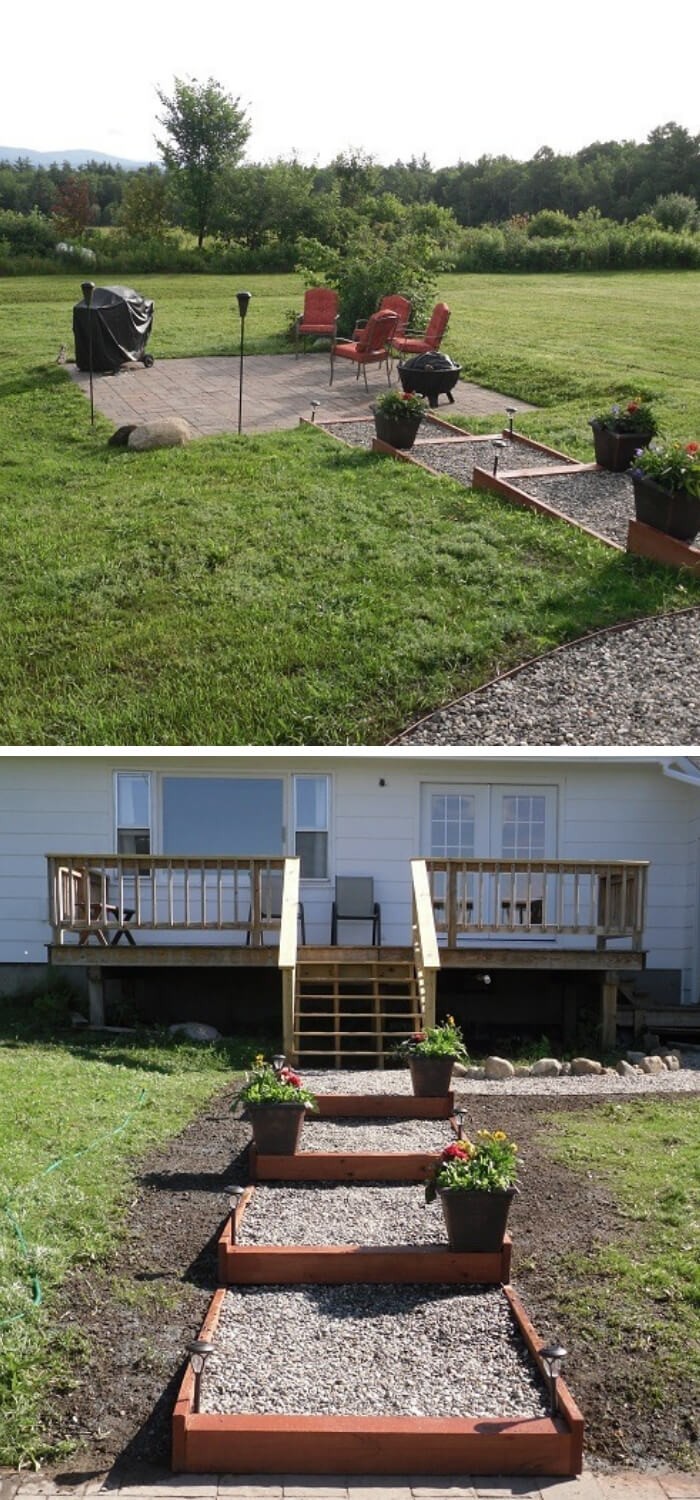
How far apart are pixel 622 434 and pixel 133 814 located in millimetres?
4963

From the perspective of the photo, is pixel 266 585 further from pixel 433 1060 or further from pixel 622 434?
pixel 622 434

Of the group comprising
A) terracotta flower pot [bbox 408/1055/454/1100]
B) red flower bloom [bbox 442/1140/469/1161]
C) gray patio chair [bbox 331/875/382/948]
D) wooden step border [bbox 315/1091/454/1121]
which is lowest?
gray patio chair [bbox 331/875/382/948]

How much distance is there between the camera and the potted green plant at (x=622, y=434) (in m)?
10.2

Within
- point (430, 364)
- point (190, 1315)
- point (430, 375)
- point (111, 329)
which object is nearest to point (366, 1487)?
point (190, 1315)

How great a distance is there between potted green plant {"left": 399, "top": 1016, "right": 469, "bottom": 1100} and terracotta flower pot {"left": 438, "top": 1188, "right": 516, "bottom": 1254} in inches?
75.0

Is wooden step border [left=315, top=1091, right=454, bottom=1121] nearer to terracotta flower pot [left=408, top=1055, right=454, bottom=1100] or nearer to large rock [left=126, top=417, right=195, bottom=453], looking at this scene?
terracotta flower pot [left=408, top=1055, right=454, bottom=1100]

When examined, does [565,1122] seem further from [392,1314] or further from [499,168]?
[499,168]

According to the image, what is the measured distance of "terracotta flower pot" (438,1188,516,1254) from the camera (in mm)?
5324

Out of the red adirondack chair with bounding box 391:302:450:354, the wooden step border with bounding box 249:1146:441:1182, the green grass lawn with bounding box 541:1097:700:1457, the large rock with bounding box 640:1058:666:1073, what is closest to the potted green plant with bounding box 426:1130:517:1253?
the green grass lawn with bounding box 541:1097:700:1457

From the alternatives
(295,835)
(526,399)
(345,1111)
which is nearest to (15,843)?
(295,835)

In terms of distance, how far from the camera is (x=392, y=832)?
11562 mm

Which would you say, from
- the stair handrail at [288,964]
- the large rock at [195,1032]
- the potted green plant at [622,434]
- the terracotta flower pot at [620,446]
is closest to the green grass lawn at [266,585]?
the potted green plant at [622,434]

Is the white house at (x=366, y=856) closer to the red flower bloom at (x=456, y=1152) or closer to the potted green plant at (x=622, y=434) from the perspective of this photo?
the potted green plant at (x=622, y=434)

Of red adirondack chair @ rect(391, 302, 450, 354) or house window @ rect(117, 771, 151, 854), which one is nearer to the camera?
house window @ rect(117, 771, 151, 854)
